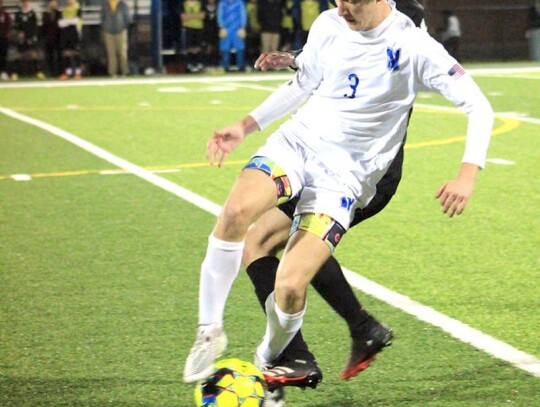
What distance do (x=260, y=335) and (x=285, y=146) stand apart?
127 centimetres

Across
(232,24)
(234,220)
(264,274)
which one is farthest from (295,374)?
(232,24)

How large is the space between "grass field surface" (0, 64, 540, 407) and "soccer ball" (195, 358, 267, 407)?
0.80ft

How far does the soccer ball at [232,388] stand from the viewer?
469 cm

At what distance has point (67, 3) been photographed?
26.8 metres

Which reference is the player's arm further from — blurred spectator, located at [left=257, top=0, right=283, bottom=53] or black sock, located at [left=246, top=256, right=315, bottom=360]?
blurred spectator, located at [left=257, top=0, right=283, bottom=53]

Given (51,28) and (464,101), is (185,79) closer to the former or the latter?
(51,28)

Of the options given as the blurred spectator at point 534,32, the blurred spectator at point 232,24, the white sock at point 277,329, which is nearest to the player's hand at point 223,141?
the white sock at point 277,329

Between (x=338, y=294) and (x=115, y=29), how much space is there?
2184cm

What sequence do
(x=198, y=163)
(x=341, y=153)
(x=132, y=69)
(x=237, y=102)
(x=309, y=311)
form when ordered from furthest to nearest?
(x=132, y=69) < (x=237, y=102) < (x=198, y=163) < (x=309, y=311) < (x=341, y=153)

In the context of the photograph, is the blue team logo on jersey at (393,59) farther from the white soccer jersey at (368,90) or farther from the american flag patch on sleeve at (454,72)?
the american flag patch on sleeve at (454,72)

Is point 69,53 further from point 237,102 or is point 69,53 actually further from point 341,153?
point 341,153

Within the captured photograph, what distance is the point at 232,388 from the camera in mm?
4691

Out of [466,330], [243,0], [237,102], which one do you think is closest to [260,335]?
[466,330]

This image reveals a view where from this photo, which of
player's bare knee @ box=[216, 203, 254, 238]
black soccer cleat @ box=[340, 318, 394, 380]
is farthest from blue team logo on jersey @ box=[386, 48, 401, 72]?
black soccer cleat @ box=[340, 318, 394, 380]
